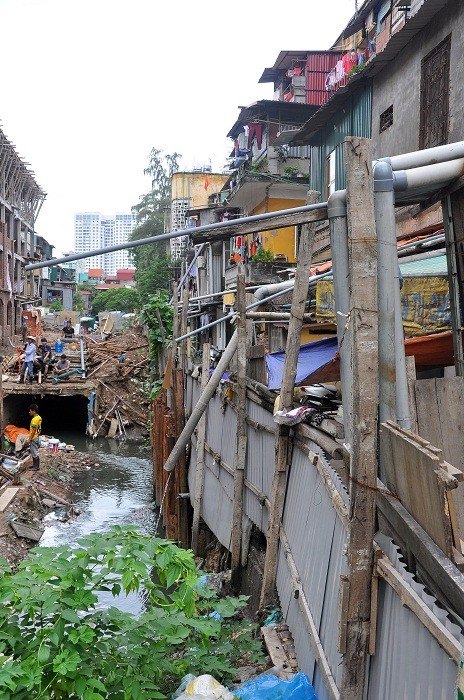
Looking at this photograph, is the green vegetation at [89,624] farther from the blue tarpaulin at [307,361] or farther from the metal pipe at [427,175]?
the blue tarpaulin at [307,361]

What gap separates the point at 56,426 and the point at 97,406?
327 centimetres

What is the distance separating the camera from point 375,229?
3.77 m

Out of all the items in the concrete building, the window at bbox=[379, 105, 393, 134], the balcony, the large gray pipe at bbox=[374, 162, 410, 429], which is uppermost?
the concrete building

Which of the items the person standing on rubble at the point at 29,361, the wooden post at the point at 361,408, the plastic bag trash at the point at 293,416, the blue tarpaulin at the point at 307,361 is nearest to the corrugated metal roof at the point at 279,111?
the person standing on rubble at the point at 29,361

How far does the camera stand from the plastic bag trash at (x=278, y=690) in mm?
4180

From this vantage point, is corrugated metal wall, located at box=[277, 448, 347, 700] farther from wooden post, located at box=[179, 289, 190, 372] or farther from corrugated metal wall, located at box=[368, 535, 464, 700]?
wooden post, located at box=[179, 289, 190, 372]

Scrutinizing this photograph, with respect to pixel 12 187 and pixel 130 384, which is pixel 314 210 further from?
pixel 12 187

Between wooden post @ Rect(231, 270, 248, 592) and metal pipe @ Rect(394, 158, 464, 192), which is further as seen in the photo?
wooden post @ Rect(231, 270, 248, 592)

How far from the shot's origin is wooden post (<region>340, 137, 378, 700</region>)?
351cm

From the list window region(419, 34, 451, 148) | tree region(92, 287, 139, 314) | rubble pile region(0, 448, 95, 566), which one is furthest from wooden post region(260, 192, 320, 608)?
tree region(92, 287, 139, 314)

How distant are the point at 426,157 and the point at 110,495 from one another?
16.7 m

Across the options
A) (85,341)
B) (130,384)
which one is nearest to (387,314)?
(130,384)

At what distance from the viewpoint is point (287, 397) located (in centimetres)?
624

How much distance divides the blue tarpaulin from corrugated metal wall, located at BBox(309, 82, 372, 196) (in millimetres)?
4049
